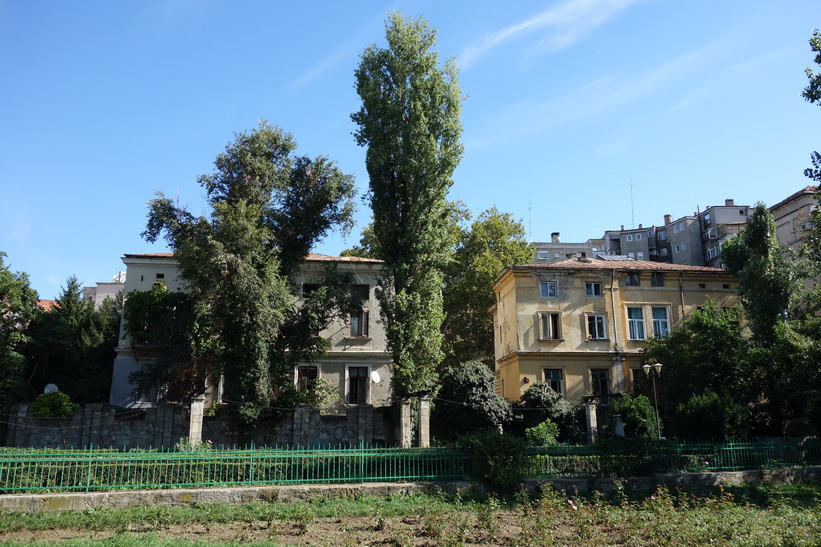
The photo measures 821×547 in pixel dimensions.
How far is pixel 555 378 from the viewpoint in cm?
3359

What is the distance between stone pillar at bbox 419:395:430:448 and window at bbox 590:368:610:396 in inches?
511

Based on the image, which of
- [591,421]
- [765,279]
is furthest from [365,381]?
[765,279]

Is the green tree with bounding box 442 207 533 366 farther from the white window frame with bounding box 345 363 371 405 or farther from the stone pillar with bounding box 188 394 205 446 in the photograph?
the stone pillar with bounding box 188 394 205 446

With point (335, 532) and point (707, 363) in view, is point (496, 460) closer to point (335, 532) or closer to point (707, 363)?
point (335, 532)

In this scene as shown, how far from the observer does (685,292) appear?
35.5 m

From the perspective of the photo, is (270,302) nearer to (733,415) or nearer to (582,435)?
(582,435)

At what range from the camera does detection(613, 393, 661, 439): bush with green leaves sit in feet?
86.5

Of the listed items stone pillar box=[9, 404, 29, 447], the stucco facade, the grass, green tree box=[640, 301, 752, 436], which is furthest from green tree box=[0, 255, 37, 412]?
green tree box=[640, 301, 752, 436]

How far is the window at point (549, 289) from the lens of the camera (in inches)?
1366

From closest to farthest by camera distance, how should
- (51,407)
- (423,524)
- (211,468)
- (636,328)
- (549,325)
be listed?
(423,524)
(211,468)
(51,407)
(549,325)
(636,328)

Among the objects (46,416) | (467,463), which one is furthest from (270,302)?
(467,463)

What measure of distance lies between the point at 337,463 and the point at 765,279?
22283mm

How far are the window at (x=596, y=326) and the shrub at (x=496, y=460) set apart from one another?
18386 mm

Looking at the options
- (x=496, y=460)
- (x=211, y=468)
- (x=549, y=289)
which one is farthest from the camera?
(x=549, y=289)
